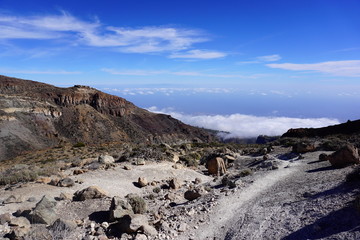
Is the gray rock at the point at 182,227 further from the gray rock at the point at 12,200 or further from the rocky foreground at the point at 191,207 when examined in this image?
the gray rock at the point at 12,200

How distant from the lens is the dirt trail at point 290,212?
22.2ft

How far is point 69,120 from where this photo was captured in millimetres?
70438

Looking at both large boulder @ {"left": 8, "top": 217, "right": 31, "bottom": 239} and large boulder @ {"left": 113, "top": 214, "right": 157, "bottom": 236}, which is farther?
large boulder @ {"left": 113, "top": 214, "right": 157, "bottom": 236}

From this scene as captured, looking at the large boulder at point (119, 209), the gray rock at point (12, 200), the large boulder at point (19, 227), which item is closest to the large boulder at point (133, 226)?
the large boulder at point (119, 209)

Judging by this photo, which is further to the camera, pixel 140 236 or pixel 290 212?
pixel 290 212

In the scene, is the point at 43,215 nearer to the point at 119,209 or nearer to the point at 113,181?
the point at 119,209

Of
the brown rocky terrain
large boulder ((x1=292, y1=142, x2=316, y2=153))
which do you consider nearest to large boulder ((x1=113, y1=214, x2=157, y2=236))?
large boulder ((x1=292, y1=142, x2=316, y2=153))

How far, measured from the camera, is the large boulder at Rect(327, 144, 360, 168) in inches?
495

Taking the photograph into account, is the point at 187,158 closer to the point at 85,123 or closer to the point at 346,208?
the point at 346,208

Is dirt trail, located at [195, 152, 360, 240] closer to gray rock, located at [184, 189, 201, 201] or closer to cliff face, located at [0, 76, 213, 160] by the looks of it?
gray rock, located at [184, 189, 201, 201]

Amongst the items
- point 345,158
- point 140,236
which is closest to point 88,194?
point 140,236

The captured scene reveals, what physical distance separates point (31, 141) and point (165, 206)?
56394 mm

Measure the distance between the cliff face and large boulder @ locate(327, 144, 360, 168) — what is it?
53546 millimetres

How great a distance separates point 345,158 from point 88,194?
12.5m
